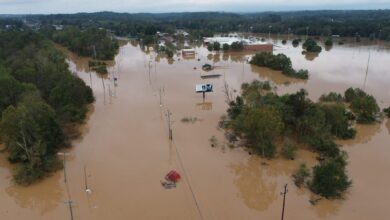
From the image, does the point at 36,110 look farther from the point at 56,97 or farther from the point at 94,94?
the point at 94,94

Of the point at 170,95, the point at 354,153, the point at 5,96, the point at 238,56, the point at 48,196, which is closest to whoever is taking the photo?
the point at 48,196

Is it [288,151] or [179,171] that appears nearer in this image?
[179,171]

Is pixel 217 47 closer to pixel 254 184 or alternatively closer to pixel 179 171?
pixel 179 171

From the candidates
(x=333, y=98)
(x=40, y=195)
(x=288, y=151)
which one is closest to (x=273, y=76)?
(x=333, y=98)

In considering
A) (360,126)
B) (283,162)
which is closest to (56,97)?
(283,162)

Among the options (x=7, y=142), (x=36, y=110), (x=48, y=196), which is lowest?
(x=48, y=196)

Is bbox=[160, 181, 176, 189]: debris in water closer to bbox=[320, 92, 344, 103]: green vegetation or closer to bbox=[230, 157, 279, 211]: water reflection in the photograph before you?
bbox=[230, 157, 279, 211]: water reflection

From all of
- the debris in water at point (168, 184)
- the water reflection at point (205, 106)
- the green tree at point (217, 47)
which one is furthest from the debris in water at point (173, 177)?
the green tree at point (217, 47)

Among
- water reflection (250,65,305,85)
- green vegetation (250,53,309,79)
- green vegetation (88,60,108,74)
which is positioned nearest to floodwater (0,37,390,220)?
water reflection (250,65,305,85)
